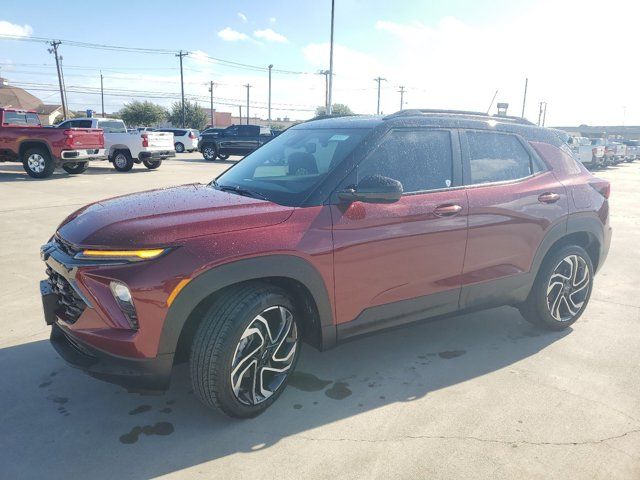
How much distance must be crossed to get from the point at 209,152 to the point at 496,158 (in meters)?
22.8

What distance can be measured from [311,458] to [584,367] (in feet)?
7.20

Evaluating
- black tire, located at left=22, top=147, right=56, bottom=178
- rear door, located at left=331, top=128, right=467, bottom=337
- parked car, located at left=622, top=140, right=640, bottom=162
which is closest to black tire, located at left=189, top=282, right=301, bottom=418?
rear door, located at left=331, top=128, right=467, bottom=337

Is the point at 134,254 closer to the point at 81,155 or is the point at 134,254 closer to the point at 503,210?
the point at 503,210

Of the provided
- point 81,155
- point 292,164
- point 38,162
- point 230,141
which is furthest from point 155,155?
point 292,164

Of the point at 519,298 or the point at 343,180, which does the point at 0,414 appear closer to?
the point at 343,180

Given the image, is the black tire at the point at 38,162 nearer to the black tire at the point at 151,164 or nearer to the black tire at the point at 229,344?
the black tire at the point at 151,164

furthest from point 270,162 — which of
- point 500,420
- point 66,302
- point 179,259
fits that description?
point 500,420

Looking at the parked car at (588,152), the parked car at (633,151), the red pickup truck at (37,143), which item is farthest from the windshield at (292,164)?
the parked car at (633,151)

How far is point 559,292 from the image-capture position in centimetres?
404

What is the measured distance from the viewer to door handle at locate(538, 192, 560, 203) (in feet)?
12.4

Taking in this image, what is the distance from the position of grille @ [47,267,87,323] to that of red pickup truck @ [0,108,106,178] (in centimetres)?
1291

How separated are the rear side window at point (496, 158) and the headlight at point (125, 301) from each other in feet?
7.85

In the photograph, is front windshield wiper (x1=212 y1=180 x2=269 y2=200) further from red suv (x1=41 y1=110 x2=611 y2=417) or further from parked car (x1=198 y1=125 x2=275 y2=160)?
parked car (x1=198 y1=125 x2=275 y2=160)

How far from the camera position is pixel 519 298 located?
382cm
